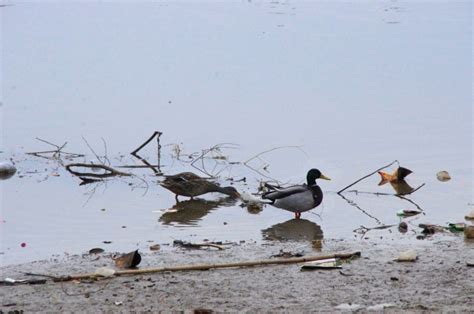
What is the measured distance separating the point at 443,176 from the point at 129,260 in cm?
465

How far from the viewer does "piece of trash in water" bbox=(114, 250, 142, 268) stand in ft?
25.0

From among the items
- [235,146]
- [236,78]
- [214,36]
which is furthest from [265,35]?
[235,146]

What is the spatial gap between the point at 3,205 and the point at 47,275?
297 centimetres

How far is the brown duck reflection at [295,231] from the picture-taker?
9.11 meters

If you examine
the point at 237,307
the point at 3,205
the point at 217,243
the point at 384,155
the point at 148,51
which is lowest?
the point at 237,307

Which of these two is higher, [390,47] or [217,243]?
[390,47]

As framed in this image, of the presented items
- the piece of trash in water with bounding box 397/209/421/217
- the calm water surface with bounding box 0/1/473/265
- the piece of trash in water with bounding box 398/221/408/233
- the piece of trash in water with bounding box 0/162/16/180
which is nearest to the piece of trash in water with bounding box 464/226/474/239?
the calm water surface with bounding box 0/1/473/265

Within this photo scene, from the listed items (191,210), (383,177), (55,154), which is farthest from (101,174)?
(383,177)

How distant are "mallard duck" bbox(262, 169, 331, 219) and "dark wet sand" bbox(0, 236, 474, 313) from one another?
6.02ft

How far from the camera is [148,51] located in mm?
18359

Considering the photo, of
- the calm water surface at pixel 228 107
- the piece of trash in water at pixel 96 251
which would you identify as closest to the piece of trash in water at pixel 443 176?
the calm water surface at pixel 228 107

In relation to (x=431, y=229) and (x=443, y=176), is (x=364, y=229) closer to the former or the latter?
(x=431, y=229)

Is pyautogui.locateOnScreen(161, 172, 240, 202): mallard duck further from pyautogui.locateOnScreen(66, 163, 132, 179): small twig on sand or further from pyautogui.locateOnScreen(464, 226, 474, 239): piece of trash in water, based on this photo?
pyautogui.locateOnScreen(464, 226, 474, 239): piece of trash in water

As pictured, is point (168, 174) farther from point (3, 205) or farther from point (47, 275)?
point (47, 275)
